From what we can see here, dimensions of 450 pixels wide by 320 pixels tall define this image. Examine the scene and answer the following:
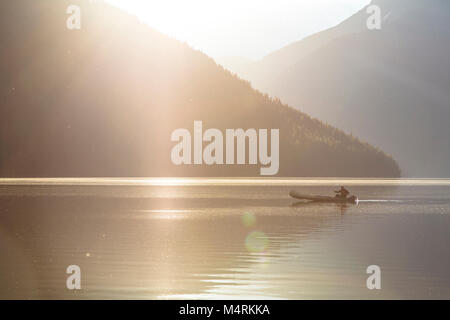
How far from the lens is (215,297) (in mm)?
33156

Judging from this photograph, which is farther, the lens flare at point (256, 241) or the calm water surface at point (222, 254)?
the lens flare at point (256, 241)

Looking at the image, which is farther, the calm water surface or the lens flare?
the lens flare

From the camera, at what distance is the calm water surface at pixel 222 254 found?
35.8 m

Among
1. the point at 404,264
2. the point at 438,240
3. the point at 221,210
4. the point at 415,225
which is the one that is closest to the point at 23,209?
the point at 221,210

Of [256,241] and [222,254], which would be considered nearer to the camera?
[222,254]

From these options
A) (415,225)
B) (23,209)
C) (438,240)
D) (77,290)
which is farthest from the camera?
(23,209)

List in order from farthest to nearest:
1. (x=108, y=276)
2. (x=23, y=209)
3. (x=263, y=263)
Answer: (x=23, y=209), (x=263, y=263), (x=108, y=276)

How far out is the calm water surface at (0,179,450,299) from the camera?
117 feet

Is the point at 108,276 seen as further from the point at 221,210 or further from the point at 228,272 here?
the point at 221,210

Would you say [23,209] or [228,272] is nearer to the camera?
[228,272]

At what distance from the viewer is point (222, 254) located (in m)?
49.7
